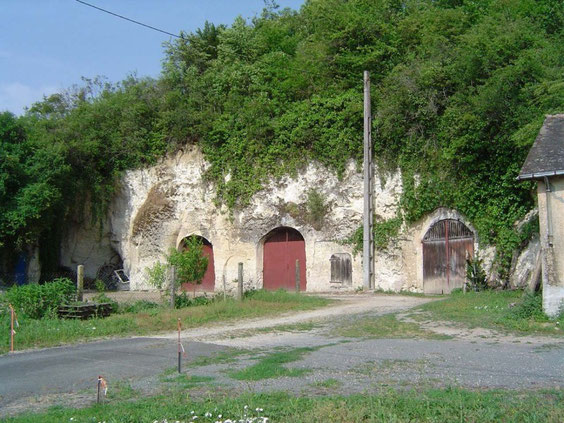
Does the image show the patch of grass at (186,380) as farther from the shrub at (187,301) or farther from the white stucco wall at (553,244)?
the white stucco wall at (553,244)

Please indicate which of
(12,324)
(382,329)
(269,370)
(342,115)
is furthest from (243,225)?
(269,370)

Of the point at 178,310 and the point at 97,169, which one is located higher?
the point at 97,169

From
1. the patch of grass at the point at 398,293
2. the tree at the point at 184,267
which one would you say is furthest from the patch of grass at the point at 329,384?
the patch of grass at the point at 398,293

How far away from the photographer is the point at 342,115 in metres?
25.7

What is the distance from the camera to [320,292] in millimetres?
25297

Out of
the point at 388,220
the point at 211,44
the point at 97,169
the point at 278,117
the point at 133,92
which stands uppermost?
the point at 211,44

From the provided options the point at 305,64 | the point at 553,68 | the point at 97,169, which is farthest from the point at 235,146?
the point at 553,68

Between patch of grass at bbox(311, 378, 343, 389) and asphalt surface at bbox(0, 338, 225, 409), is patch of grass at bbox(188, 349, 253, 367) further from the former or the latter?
patch of grass at bbox(311, 378, 343, 389)

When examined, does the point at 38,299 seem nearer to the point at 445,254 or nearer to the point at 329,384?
the point at 329,384

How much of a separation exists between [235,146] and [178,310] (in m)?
12.7

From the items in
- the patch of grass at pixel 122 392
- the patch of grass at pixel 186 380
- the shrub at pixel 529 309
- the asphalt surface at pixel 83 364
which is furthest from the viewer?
the shrub at pixel 529 309

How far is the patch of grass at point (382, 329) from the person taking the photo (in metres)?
12.8

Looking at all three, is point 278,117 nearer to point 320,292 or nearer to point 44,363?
point 320,292

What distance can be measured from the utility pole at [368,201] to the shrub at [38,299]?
12.4 meters
